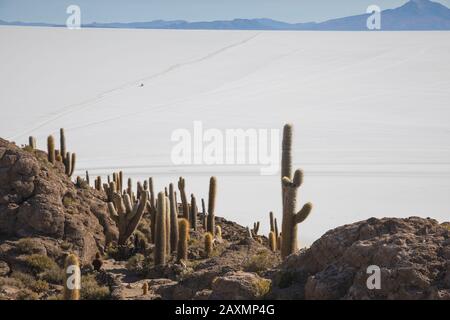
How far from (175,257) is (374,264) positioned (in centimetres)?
593

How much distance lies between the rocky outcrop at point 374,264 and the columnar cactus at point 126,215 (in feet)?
17.4

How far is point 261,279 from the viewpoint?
10.0 meters

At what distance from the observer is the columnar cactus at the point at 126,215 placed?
15344 mm

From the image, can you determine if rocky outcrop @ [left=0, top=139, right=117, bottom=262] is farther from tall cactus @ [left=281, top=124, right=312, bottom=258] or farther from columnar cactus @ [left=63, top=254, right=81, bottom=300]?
columnar cactus @ [left=63, top=254, right=81, bottom=300]

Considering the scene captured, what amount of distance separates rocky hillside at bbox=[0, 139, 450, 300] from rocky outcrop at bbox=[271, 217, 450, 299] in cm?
1

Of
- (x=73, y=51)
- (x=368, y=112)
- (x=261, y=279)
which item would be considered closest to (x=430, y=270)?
(x=261, y=279)

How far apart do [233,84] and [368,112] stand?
17168 mm

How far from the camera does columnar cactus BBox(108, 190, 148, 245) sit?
1534cm

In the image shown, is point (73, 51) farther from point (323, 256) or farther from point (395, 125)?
point (323, 256)

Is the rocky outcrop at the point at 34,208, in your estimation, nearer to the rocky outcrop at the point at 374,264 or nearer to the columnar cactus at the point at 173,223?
the columnar cactus at the point at 173,223

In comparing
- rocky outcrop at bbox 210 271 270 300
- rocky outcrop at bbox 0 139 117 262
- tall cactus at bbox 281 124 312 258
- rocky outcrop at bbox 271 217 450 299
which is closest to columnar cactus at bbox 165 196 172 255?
rocky outcrop at bbox 0 139 117 262

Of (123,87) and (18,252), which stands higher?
(123,87)

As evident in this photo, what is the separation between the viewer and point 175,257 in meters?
14.5

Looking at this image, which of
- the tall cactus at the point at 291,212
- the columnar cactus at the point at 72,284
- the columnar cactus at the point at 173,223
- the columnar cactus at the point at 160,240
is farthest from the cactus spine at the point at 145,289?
the columnar cactus at the point at 173,223
